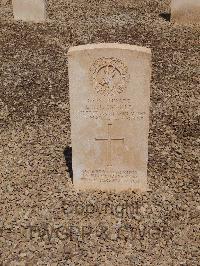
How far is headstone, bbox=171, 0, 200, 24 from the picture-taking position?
40.7ft

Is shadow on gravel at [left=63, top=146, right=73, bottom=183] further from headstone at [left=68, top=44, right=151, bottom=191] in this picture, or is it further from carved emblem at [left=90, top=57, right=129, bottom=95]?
carved emblem at [left=90, top=57, right=129, bottom=95]

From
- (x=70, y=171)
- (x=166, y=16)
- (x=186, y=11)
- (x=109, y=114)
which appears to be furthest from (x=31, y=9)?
(x=109, y=114)

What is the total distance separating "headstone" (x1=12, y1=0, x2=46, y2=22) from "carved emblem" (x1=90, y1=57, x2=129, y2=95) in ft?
24.8

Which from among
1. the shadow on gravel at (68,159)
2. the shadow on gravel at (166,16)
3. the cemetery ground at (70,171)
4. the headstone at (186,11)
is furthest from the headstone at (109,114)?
the shadow on gravel at (166,16)

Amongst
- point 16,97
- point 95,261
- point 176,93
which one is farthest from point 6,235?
point 176,93

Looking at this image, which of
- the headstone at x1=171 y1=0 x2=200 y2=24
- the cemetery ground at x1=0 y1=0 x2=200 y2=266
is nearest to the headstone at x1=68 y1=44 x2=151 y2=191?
the cemetery ground at x1=0 y1=0 x2=200 y2=266

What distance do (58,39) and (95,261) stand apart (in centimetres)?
746

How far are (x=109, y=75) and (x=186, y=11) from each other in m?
7.56

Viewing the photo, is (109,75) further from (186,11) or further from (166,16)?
(166,16)

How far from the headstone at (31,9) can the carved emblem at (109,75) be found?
7.57 meters

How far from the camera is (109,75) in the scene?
568 cm

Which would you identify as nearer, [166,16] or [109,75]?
[109,75]

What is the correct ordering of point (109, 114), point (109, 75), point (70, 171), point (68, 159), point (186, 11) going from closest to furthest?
1. point (109, 75)
2. point (109, 114)
3. point (70, 171)
4. point (68, 159)
5. point (186, 11)

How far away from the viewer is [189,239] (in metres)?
5.60
